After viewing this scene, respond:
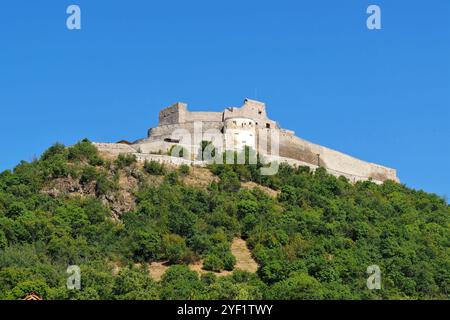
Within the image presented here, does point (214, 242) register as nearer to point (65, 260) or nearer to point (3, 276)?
point (65, 260)

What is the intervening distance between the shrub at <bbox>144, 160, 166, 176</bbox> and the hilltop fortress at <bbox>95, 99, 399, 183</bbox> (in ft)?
6.87

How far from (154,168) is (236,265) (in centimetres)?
1058

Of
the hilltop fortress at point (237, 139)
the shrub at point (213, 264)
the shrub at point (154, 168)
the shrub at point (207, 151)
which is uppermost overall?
the hilltop fortress at point (237, 139)

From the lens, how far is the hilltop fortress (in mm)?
64312

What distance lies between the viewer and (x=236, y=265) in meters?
50.2

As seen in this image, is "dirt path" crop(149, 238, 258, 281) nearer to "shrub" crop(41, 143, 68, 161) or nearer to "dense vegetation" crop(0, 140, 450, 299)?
"dense vegetation" crop(0, 140, 450, 299)

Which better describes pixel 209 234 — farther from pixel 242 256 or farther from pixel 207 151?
pixel 207 151

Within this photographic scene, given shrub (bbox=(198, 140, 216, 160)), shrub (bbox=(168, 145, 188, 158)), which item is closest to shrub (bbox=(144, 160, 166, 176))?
shrub (bbox=(168, 145, 188, 158))

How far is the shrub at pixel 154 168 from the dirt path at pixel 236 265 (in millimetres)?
8055

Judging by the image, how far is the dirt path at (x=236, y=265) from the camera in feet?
161
